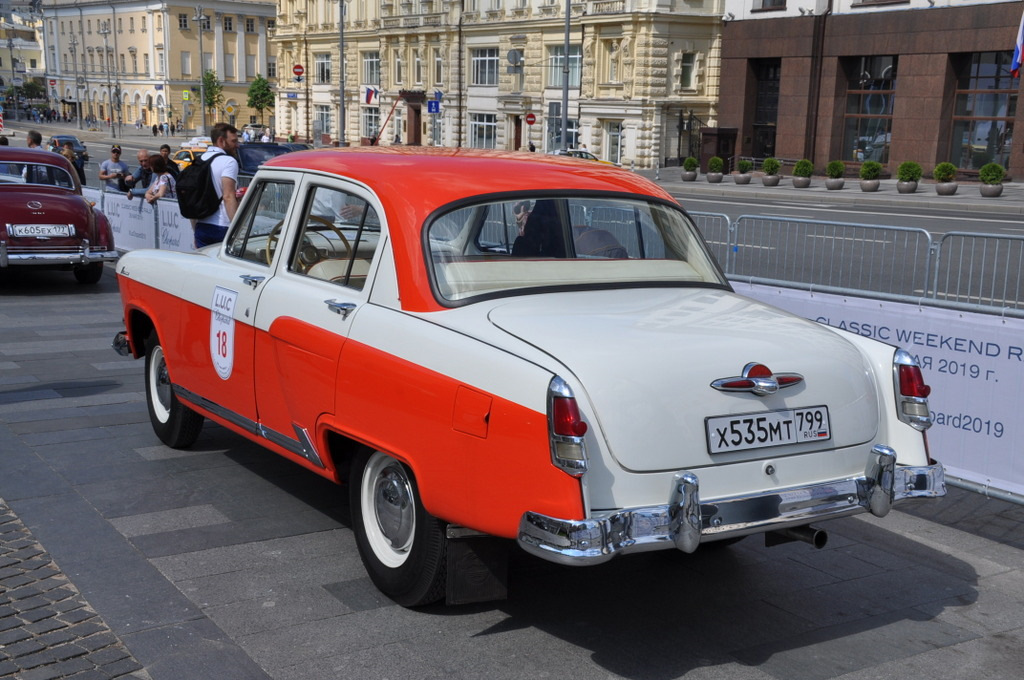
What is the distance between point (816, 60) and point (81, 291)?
126 ft

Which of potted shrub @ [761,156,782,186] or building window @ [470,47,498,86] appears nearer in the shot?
potted shrub @ [761,156,782,186]

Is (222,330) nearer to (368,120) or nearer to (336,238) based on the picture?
(336,238)

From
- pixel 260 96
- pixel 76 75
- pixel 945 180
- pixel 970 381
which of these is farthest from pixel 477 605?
pixel 76 75

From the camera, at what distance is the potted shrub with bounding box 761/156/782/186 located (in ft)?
139

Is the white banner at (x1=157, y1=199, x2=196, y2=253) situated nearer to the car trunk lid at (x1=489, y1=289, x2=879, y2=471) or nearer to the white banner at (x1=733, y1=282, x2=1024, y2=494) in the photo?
the white banner at (x1=733, y1=282, x2=1024, y2=494)

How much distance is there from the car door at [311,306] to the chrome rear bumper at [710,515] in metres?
1.53

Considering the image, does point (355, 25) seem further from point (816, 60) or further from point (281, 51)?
point (816, 60)

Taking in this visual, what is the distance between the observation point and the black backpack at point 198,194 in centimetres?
1004

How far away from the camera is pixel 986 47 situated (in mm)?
40469

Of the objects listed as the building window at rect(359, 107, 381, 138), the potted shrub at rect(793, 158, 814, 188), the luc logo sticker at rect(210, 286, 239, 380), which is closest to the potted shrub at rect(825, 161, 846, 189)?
the potted shrub at rect(793, 158, 814, 188)

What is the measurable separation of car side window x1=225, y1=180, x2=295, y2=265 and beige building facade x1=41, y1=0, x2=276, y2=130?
10272cm

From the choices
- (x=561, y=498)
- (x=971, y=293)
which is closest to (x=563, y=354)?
(x=561, y=498)

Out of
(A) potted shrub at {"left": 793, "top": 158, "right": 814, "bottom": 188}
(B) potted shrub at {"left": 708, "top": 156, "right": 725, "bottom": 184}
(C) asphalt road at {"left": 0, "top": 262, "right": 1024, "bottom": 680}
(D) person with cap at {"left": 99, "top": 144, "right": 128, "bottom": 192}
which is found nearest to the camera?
(C) asphalt road at {"left": 0, "top": 262, "right": 1024, "bottom": 680}

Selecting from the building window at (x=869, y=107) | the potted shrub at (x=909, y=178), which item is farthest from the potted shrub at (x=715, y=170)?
the potted shrub at (x=909, y=178)
